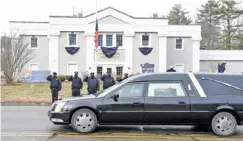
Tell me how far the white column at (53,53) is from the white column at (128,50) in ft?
26.6

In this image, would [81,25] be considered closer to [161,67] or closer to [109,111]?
[161,67]

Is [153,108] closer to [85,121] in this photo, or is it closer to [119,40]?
[85,121]

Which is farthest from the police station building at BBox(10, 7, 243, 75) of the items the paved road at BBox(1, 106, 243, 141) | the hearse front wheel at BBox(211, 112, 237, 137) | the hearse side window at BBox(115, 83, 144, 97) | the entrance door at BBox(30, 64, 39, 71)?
the hearse front wheel at BBox(211, 112, 237, 137)

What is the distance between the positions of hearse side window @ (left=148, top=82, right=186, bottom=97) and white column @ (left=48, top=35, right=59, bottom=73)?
37012 millimetres

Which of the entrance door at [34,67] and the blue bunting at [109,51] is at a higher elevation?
the blue bunting at [109,51]

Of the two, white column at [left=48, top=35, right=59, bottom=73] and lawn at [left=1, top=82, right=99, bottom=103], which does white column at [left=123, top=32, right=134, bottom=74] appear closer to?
white column at [left=48, top=35, right=59, bottom=73]

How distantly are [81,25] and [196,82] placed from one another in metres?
37.1

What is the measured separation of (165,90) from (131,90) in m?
0.84

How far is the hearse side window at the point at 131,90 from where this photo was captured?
366 inches

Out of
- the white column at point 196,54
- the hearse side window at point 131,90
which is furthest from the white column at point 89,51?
the hearse side window at point 131,90

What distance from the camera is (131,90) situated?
30.6 ft

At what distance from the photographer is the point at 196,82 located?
9.41 m

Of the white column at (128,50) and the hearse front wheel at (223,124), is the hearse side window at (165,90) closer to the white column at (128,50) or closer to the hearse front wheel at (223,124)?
the hearse front wheel at (223,124)

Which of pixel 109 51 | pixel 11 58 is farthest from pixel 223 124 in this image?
pixel 109 51
